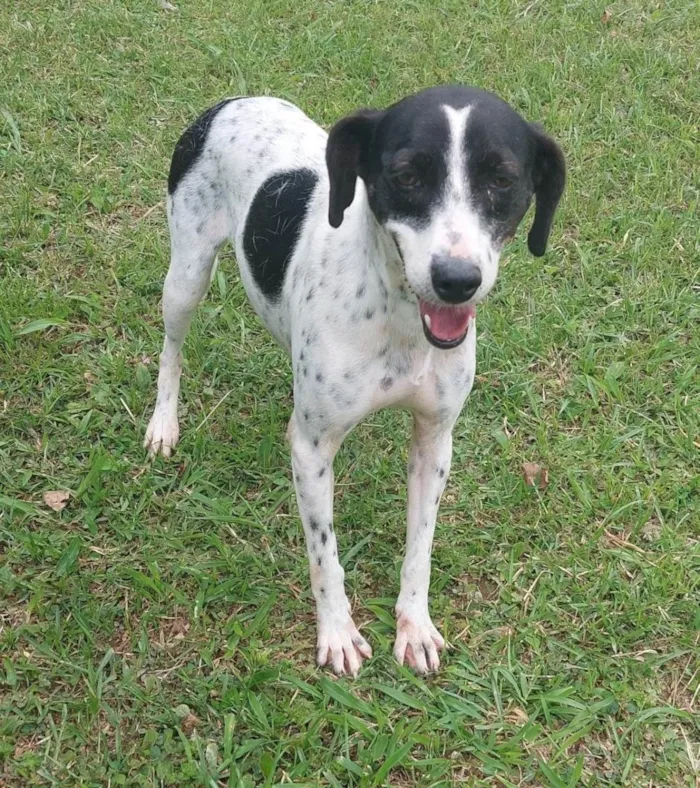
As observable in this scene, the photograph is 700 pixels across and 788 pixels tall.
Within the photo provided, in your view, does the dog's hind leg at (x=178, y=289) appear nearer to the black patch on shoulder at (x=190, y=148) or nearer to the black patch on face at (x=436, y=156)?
the black patch on shoulder at (x=190, y=148)

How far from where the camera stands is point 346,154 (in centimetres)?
264

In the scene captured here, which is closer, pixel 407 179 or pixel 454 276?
pixel 454 276

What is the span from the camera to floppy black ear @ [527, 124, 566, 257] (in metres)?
2.65

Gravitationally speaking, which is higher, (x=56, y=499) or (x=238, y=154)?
(x=238, y=154)

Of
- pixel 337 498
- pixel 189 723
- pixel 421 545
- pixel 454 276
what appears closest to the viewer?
pixel 454 276

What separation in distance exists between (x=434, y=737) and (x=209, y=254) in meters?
2.13

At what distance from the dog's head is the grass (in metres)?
1.42

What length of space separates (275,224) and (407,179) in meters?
0.95

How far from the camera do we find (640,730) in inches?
121

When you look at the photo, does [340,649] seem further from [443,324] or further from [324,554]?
[443,324]

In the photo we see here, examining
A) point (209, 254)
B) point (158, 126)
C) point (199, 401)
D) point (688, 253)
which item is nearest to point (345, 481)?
point (199, 401)

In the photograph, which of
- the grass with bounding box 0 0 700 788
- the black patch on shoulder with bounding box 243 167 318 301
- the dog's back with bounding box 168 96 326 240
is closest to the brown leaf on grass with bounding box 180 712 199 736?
the grass with bounding box 0 0 700 788

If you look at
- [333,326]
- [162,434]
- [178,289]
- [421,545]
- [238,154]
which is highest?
[238,154]

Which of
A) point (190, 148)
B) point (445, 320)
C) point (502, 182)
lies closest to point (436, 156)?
point (502, 182)
